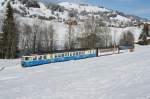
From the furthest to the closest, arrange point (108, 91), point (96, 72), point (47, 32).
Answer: point (47, 32) < point (96, 72) < point (108, 91)

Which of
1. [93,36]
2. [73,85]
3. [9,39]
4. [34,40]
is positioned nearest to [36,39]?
[34,40]

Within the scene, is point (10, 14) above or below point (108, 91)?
above

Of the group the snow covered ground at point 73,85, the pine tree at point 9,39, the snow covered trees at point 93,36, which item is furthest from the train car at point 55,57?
the snow covered trees at point 93,36

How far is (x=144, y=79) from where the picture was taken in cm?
3741

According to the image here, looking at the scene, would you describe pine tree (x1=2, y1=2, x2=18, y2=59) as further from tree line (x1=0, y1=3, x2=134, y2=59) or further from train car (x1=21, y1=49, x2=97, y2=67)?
train car (x1=21, y1=49, x2=97, y2=67)

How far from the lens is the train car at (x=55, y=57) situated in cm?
5397

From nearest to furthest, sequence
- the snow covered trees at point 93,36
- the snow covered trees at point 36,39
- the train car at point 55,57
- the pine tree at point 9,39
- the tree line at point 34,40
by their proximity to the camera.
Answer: the train car at point 55,57 < the pine tree at point 9,39 < the tree line at point 34,40 < the snow covered trees at point 93,36 < the snow covered trees at point 36,39

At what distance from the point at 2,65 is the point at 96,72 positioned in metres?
20.5

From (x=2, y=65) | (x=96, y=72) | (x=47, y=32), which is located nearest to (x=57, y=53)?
(x=2, y=65)

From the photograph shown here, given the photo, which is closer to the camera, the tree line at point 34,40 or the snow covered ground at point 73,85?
the snow covered ground at point 73,85

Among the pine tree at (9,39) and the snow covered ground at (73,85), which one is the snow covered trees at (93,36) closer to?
the pine tree at (9,39)

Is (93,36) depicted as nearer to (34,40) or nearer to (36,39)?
(34,40)

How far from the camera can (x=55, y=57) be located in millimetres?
60344

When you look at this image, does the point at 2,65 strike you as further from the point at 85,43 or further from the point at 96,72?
the point at 85,43
